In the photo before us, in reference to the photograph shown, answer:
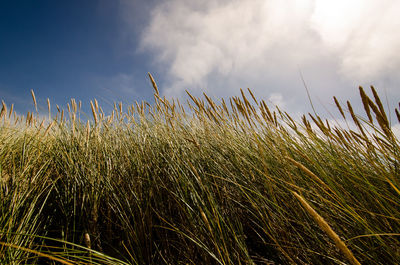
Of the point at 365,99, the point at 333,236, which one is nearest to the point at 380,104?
the point at 365,99

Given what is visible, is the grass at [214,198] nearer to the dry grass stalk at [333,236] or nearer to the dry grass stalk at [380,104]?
the dry grass stalk at [380,104]

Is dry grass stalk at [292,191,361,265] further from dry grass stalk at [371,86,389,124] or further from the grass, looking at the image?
dry grass stalk at [371,86,389,124]

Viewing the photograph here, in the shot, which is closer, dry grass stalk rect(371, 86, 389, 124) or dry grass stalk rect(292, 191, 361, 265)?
dry grass stalk rect(292, 191, 361, 265)

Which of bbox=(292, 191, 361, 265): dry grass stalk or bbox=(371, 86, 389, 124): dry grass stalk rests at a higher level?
bbox=(371, 86, 389, 124): dry grass stalk

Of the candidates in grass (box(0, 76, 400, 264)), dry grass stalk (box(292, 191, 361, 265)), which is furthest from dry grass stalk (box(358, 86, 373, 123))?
dry grass stalk (box(292, 191, 361, 265))

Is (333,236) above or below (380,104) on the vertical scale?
below

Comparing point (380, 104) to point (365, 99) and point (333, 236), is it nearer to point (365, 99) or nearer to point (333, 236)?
point (365, 99)

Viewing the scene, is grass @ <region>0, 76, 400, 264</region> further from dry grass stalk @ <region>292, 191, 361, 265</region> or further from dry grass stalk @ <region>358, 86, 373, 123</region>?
dry grass stalk @ <region>292, 191, 361, 265</region>

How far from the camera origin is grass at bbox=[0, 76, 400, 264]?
0.98 m

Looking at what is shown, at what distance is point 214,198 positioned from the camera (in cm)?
130

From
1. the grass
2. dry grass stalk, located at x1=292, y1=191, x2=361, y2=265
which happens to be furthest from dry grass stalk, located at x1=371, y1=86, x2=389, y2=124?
dry grass stalk, located at x1=292, y1=191, x2=361, y2=265

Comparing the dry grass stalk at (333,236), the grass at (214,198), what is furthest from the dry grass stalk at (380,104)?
the dry grass stalk at (333,236)

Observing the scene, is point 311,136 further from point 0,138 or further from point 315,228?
point 0,138

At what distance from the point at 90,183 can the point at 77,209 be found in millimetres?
195
